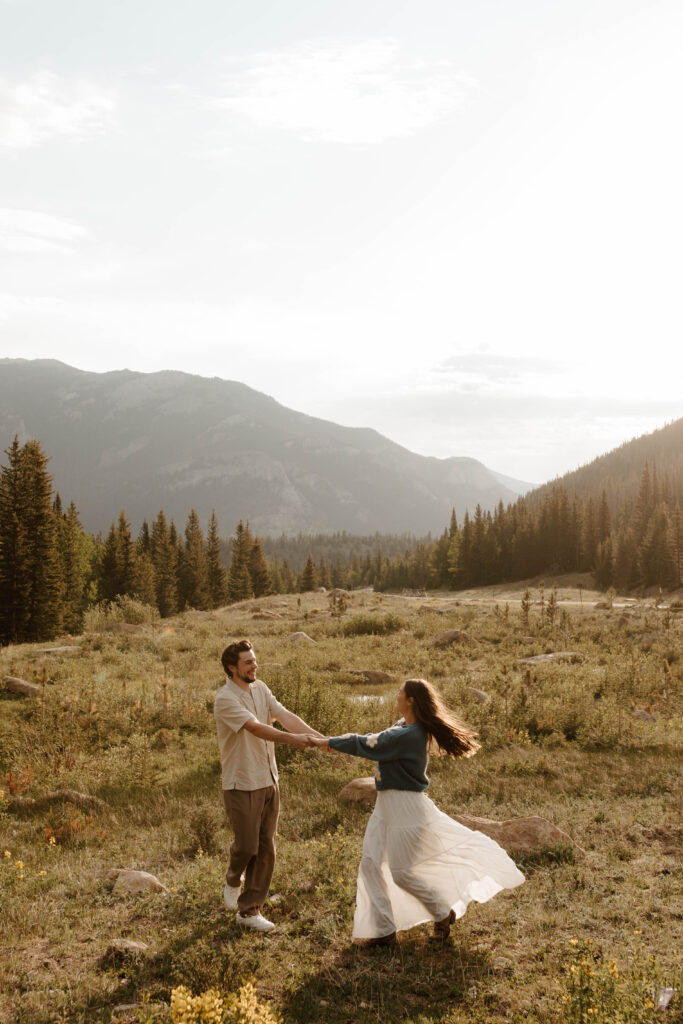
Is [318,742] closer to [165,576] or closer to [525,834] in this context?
[525,834]

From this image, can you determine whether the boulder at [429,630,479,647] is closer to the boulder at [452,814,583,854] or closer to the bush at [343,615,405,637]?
the bush at [343,615,405,637]

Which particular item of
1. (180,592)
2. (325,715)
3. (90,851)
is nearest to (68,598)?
(180,592)

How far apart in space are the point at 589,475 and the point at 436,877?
204m

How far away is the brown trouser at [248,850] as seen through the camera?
5.74 m

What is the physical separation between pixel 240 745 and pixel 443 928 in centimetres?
232

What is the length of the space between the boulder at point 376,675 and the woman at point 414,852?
13341 mm

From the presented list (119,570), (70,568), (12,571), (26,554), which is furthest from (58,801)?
(119,570)

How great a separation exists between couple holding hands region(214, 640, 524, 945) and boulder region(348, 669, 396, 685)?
13059 millimetres

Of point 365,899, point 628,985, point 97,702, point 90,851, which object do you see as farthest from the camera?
point 97,702

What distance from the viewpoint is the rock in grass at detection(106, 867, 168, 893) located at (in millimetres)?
6555

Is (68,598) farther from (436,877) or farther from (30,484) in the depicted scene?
(436,877)

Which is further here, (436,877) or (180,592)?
(180,592)

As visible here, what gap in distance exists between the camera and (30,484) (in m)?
39.9

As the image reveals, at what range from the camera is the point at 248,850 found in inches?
227
